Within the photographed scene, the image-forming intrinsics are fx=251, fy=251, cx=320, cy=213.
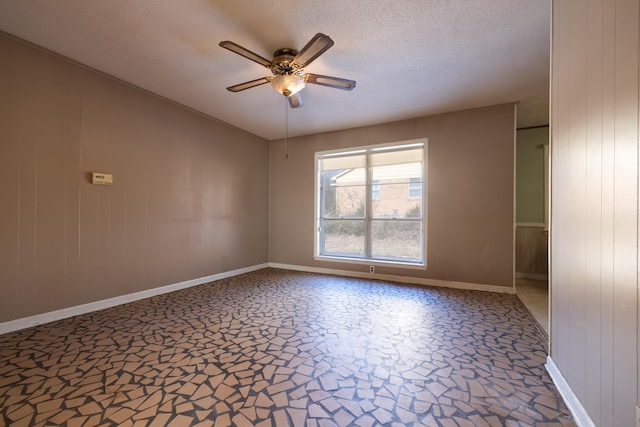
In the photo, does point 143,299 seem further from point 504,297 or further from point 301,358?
point 504,297

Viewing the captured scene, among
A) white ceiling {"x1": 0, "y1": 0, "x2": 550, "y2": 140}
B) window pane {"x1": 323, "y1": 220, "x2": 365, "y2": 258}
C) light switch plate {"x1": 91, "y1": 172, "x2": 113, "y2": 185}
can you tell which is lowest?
window pane {"x1": 323, "y1": 220, "x2": 365, "y2": 258}

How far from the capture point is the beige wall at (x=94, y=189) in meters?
2.47

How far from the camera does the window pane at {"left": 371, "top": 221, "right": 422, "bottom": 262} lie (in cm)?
450

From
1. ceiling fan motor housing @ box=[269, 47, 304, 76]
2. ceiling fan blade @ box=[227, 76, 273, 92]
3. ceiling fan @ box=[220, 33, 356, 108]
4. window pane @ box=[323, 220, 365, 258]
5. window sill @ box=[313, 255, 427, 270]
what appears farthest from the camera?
window pane @ box=[323, 220, 365, 258]

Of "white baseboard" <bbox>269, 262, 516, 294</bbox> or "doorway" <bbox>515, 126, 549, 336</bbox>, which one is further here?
"doorway" <bbox>515, 126, 549, 336</bbox>

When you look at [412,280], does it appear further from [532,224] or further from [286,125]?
[286,125]

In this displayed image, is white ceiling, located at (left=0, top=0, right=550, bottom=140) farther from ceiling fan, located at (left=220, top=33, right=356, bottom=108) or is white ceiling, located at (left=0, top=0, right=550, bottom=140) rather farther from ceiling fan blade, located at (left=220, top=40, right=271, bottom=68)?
ceiling fan blade, located at (left=220, top=40, right=271, bottom=68)

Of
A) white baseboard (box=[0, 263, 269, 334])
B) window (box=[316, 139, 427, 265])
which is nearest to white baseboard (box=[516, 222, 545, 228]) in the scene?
window (box=[316, 139, 427, 265])

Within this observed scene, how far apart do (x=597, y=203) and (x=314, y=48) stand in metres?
2.15

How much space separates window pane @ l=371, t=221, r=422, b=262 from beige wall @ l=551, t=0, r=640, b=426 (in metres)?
2.75

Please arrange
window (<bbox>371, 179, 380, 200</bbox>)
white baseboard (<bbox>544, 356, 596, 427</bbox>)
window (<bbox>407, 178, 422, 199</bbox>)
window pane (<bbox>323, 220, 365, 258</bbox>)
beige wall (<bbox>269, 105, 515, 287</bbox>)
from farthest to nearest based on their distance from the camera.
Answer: window pane (<bbox>323, 220, 365, 258</bbox>) → window (<bbox>371, 179, 380, 200</bbox>) → window (<bbox>407, 178, 422, 199</bbox>) → beige wall (<bbox>269, 105, 515, 287</bbox>) → white baseboard (<bbox>544, 356, 596, 427</bbox>)

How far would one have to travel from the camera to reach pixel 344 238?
5.16m

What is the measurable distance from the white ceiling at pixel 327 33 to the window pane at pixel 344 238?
7.72 feet

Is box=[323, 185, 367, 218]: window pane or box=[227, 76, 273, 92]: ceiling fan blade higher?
box=[227, 76, 273, 92]: ceiling fan blade
